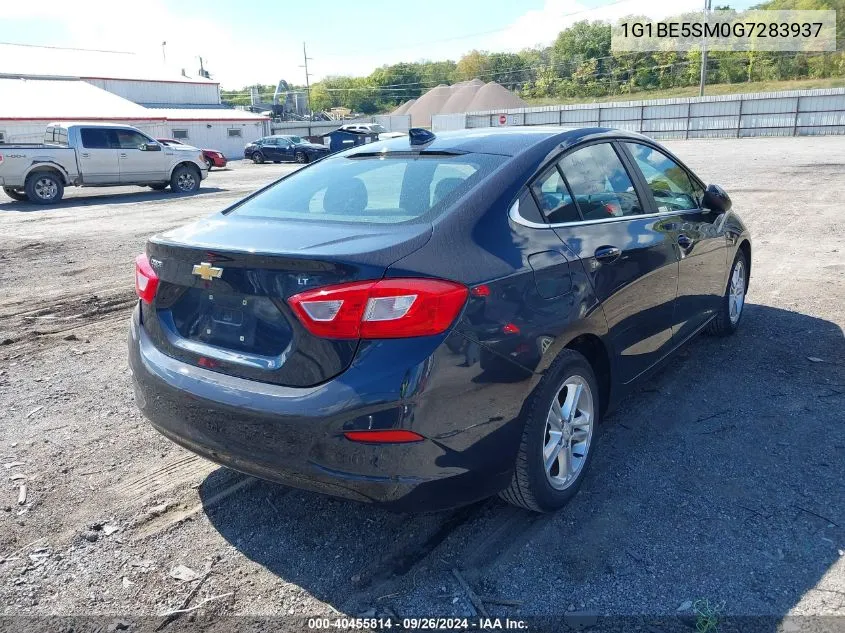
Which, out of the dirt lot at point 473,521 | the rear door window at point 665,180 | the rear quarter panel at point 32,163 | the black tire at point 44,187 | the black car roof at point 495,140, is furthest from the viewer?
the black tire at point 44,187

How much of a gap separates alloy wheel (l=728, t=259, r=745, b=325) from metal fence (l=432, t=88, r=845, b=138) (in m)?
36.3

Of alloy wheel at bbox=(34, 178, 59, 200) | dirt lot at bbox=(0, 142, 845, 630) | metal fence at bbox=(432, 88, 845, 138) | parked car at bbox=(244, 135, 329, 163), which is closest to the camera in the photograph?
dirt lot at bbox=(0, 142, 845, 630)

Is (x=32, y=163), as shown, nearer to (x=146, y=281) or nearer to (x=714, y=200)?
(x=146, y=281)

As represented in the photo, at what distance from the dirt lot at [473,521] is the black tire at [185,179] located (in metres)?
14.7

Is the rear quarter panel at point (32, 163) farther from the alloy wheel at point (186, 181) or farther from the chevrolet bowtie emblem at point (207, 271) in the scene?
the chevrolet bowtie emblem at point (207, 271)

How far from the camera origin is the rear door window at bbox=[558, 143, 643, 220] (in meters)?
3.48

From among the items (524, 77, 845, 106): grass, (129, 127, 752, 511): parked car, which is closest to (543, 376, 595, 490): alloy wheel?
(129, 127, 752, 511): parked car

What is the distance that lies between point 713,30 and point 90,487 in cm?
8170

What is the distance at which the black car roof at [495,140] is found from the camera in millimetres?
3449

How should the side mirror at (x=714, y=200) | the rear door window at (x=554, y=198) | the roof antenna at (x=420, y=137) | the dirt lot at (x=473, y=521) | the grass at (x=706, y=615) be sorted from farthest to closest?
1. the side mirror at (x=714, y=200)
2. the roof antenna at (x=420, y=137)
3. the rear door window at (x=554, y=198)
4. the dirt lot at (x=473, y=521)
5. the grass at (x=706, y=615)

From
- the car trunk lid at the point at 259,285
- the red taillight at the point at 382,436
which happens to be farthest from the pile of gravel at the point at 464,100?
the red taillight at the point at 382,436

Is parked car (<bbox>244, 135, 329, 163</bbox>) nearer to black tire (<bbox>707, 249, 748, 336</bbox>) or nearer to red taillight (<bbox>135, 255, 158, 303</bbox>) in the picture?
black tire (<bbox>707, 249, 748, 336</bbox>)

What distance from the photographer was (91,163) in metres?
17.4

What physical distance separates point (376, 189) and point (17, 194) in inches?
662
